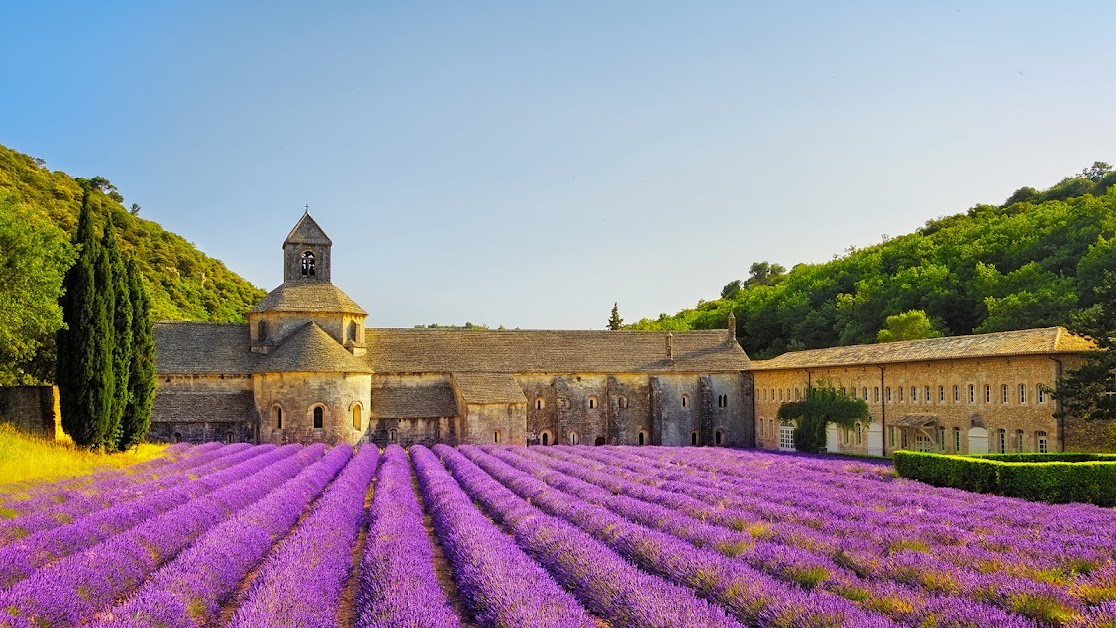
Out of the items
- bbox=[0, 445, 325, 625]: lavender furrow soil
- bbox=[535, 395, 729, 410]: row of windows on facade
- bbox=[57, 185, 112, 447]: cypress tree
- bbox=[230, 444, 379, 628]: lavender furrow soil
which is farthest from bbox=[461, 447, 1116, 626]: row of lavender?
bbox=[535, 395, 729, 410]: row of windows on facade

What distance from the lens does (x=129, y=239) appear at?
90.1m

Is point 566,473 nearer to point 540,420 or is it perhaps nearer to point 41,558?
point 41,558

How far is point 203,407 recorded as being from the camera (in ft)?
127

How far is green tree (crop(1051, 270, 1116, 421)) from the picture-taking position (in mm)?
24312

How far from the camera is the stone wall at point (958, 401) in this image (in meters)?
26.7

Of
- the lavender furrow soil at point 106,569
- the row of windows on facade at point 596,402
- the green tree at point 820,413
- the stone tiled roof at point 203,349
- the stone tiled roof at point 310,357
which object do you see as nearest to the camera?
the lavender furrow soil at point 106,569

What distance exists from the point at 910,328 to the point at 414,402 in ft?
106

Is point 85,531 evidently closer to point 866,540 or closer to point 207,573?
point 207,573

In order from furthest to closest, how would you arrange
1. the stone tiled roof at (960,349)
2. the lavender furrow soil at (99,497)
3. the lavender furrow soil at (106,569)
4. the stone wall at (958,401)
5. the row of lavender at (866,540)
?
the stone wall at (958,401)
the stone tiled roof at (960,349)
the lavender furrow soil at (99,497)
the lavender furrow soil at (106,569)
the row of lavender at (866,540)

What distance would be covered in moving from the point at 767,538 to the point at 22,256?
24611mm

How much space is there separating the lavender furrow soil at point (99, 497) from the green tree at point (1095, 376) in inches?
1004

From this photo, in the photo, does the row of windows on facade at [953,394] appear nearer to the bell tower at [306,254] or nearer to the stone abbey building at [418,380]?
the stone abbey building at [418,380]

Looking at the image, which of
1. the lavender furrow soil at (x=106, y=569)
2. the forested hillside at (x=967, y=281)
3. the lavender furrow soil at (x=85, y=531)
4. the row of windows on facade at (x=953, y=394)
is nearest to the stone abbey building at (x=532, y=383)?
the row of windows on facade at (x=953, y=394)

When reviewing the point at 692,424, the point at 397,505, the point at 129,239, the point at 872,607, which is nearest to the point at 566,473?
the point at 397,505
